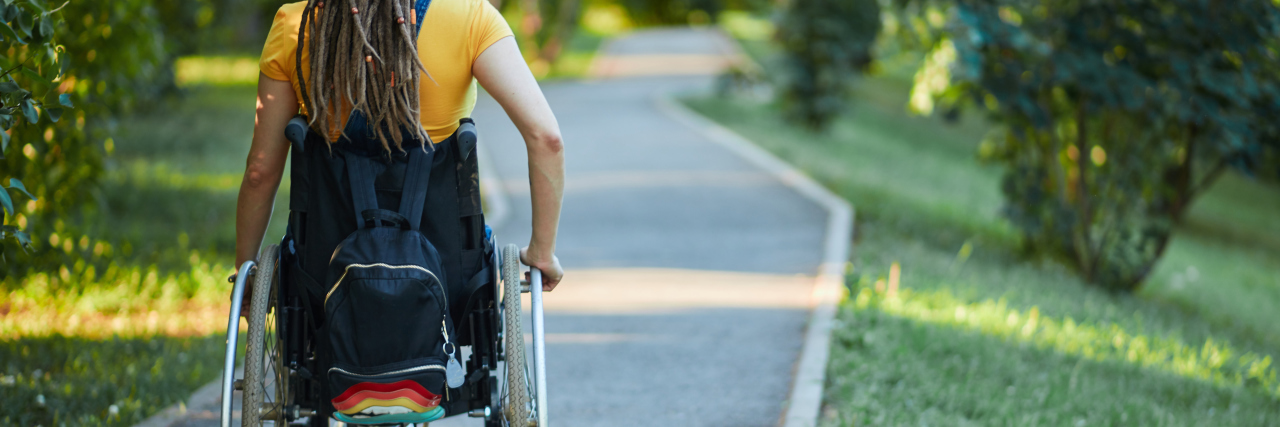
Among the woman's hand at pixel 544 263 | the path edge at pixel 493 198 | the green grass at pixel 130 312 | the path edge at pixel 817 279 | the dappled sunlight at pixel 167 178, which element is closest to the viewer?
the woman's hand at pixel 544 263

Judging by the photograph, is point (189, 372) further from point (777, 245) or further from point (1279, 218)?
point (1279, 218)

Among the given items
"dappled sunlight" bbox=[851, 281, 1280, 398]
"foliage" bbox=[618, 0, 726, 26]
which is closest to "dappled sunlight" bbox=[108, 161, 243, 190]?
"dappled sunlight" bbox=[851, 281, 1280, 398]

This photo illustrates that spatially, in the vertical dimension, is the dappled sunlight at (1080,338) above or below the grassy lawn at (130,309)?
below

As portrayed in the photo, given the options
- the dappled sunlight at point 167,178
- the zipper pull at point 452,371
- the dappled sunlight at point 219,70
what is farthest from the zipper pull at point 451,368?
the dappled sunlight at point 219,70

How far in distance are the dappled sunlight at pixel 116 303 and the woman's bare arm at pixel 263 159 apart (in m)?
2.86

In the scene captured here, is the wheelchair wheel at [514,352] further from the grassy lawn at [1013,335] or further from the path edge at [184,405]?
the grassy lawn at [1013,335]

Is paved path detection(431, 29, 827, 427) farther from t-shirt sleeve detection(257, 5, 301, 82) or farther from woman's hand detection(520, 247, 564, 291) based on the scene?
t-shirt sleeve detection(257, 5, 301, 82)

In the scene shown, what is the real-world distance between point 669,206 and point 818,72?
381 inches

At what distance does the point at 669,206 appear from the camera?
388 inches

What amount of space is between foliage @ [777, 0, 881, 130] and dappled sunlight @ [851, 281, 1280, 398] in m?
11.8

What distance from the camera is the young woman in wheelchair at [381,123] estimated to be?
8.27ft

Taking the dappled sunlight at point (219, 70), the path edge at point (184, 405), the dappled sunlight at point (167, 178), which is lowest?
the dappled sunlight at point (219, 70)

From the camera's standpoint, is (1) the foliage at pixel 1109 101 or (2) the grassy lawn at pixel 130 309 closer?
(2) the grassy lawn at pixel 130 309

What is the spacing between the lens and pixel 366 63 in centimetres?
253
